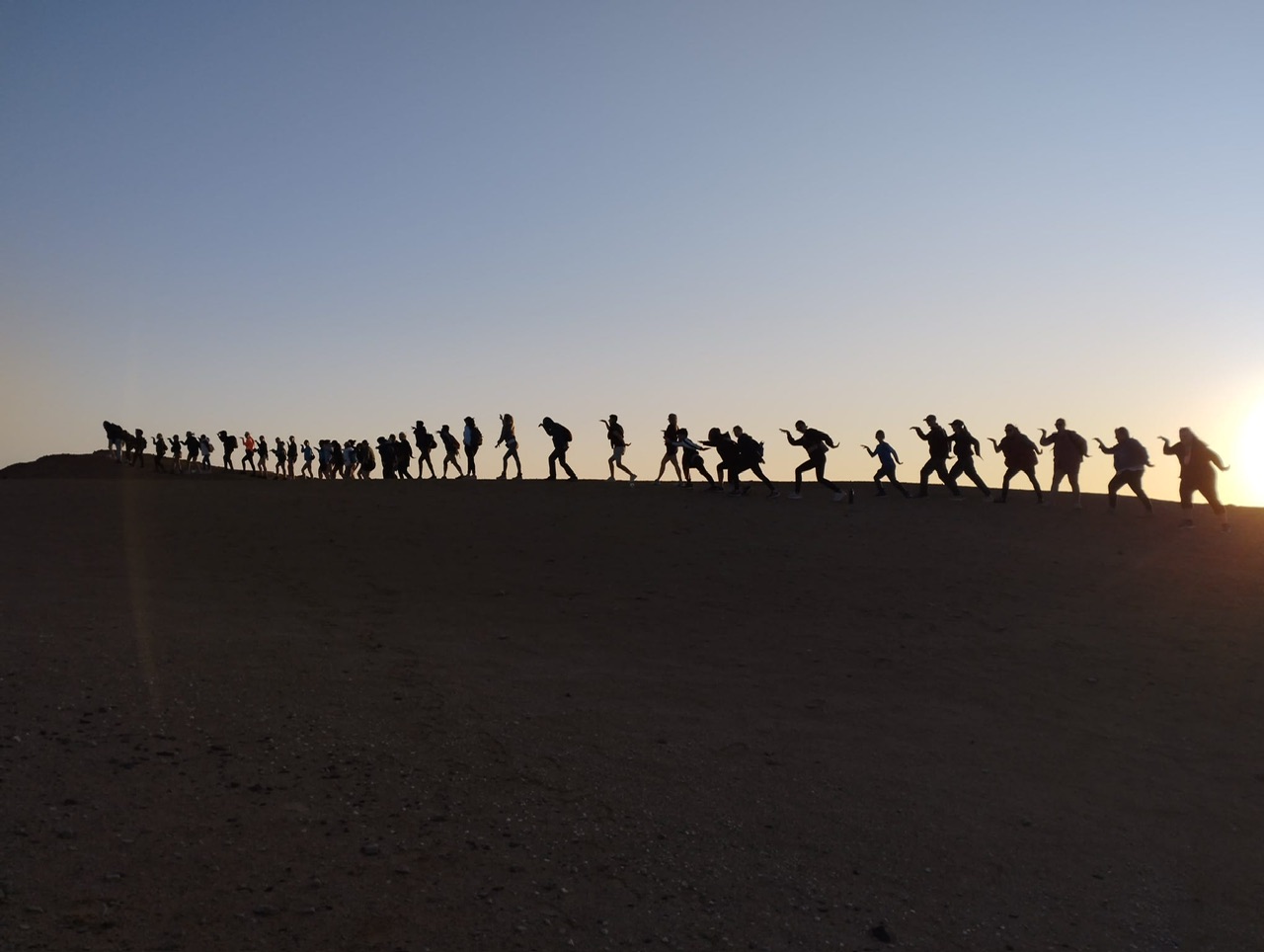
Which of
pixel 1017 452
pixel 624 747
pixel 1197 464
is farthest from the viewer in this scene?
pixel 1017 452

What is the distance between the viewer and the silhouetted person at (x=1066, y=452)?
22906 millimetres

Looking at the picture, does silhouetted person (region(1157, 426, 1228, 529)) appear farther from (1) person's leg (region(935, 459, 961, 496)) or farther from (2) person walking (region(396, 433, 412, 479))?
(2) person walking (region(396, 433, 412, 479))

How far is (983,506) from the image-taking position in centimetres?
2373

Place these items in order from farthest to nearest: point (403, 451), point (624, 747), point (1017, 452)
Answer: point (403, 451) < point (1017, 452) < point (624, 747)

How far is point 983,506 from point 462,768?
17.4m

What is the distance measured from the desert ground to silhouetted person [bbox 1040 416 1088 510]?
4200 mm

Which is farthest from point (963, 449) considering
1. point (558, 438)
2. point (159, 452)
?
point (159, 452)

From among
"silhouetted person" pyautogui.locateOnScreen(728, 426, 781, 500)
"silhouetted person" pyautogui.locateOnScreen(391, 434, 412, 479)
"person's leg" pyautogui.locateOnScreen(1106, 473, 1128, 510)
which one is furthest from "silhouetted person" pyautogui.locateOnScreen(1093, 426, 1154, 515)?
"silhouetted person" pyautogui.locateOnScreen(391, 434, 412, 479)

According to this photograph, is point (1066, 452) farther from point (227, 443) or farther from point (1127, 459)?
point (227, 443)

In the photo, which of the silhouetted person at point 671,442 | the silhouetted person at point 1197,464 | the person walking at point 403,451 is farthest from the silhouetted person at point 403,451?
the silhouetted person at point 1197,464

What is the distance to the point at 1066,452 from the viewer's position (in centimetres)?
2333

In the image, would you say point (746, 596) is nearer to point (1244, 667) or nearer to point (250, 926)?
point (1244, 667)

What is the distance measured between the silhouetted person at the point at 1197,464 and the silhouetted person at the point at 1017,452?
314cm

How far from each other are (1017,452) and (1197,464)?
3.96 m
